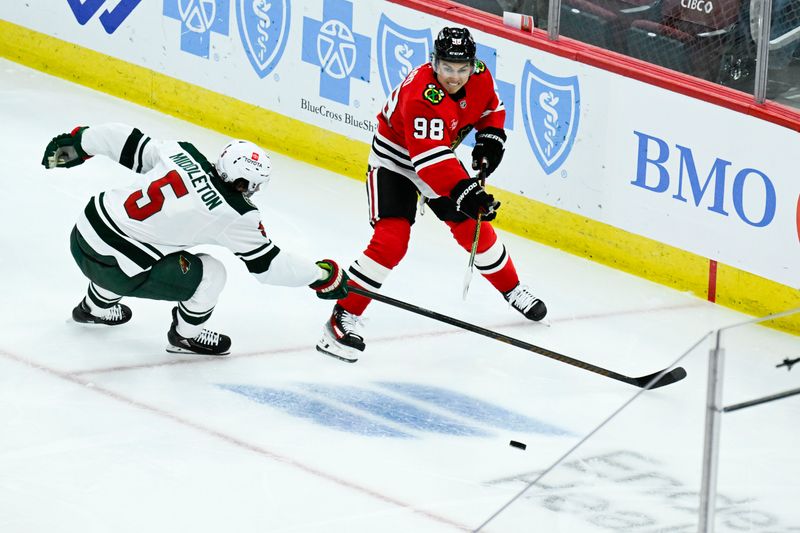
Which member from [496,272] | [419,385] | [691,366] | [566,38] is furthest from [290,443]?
[566,38]

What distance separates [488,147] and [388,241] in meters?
0.52

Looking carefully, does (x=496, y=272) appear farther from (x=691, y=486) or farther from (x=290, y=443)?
(x=691, y=486)

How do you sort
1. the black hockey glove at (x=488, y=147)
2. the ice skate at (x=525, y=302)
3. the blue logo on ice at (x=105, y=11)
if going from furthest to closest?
the blue logo on ice at (x=105, y=11), the ice skate at (x=525, y=302), the black hockey glove at (x=488, y=147)

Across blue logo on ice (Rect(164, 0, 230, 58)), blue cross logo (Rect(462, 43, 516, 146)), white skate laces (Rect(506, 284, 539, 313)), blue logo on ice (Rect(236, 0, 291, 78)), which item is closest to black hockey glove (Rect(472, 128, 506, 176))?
white skate laces (Rect(506, 284, 539, 313))

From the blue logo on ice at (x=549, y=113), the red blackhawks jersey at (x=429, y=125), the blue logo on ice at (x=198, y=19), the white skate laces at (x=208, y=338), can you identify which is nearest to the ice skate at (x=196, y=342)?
the white skate laces at (x=208, y=338)

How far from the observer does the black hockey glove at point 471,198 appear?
420 centimetres

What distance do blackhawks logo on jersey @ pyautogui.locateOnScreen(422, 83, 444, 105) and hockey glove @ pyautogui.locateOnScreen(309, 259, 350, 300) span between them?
23.9 inches

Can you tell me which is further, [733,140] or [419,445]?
[733,140]

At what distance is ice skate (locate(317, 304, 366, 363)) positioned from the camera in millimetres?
4422

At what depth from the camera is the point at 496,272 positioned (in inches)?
188

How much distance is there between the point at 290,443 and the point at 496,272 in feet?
4.19

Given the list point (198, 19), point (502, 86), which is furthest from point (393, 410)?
point (198, 19)

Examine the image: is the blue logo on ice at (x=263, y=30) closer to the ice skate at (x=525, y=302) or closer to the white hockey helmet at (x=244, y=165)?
the ice skate at (x=525, y=302)

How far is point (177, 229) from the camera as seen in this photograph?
13.2 feet
